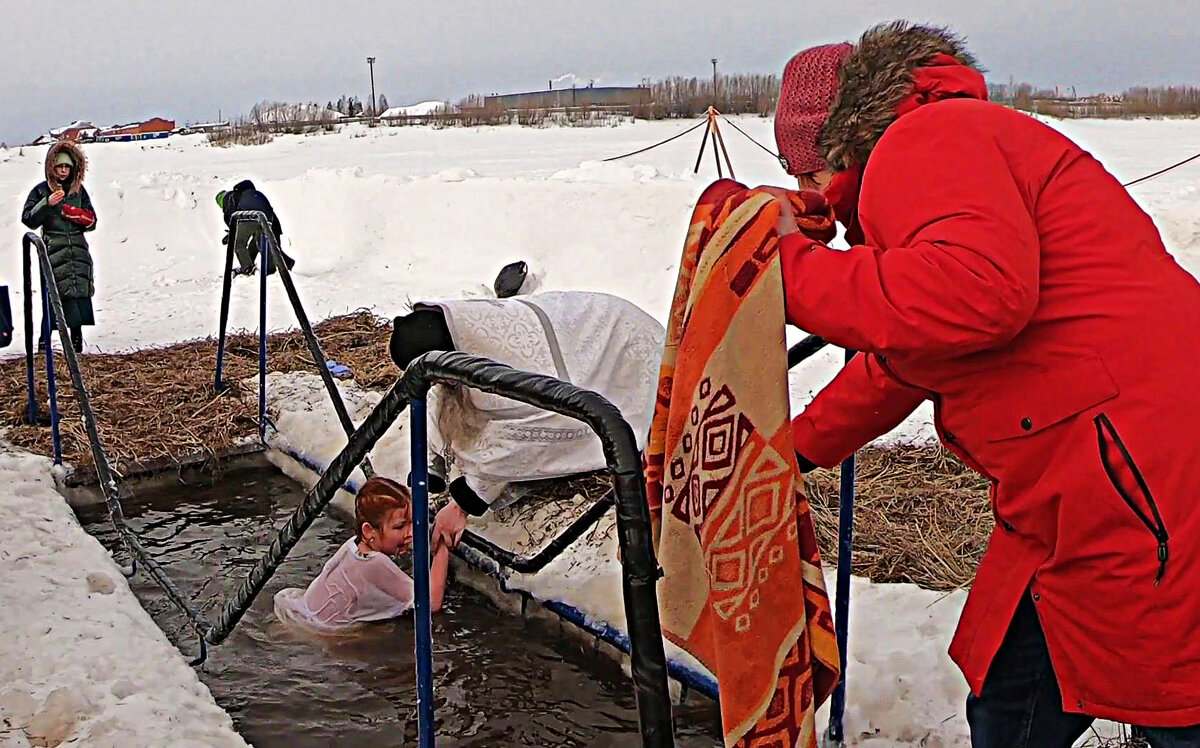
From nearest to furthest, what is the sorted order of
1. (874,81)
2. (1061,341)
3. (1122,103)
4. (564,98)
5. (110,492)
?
(1061,341)
(874,81)
(110,492)
(1122,103)
(564,98)

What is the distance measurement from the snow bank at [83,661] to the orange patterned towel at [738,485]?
5.86ft

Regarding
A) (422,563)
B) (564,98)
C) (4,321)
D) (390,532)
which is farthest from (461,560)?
(564,98)

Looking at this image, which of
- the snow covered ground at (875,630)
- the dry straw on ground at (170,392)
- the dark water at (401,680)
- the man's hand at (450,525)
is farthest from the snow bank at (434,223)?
the dark water at (401,680)

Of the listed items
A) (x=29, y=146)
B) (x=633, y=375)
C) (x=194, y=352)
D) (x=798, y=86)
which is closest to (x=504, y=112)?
(x=29, y=146)

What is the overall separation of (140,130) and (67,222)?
36.9m

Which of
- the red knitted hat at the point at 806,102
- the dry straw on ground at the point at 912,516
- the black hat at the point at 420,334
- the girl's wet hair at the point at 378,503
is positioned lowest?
the dry straw on ground at the point at 912,516

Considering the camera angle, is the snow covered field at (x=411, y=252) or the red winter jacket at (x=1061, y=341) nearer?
the red winter jacket at (x=1061, y=341)

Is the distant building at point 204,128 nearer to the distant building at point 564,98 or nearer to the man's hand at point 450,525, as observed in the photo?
the distant building at point 564,98

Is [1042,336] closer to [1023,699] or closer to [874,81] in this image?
[874,81]

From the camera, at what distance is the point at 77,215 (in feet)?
28.2

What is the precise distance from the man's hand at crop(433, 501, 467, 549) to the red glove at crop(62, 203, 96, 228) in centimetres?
564

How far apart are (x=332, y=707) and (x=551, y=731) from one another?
75 cm

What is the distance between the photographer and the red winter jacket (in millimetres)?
1542

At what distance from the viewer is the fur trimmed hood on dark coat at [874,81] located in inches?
68.7
